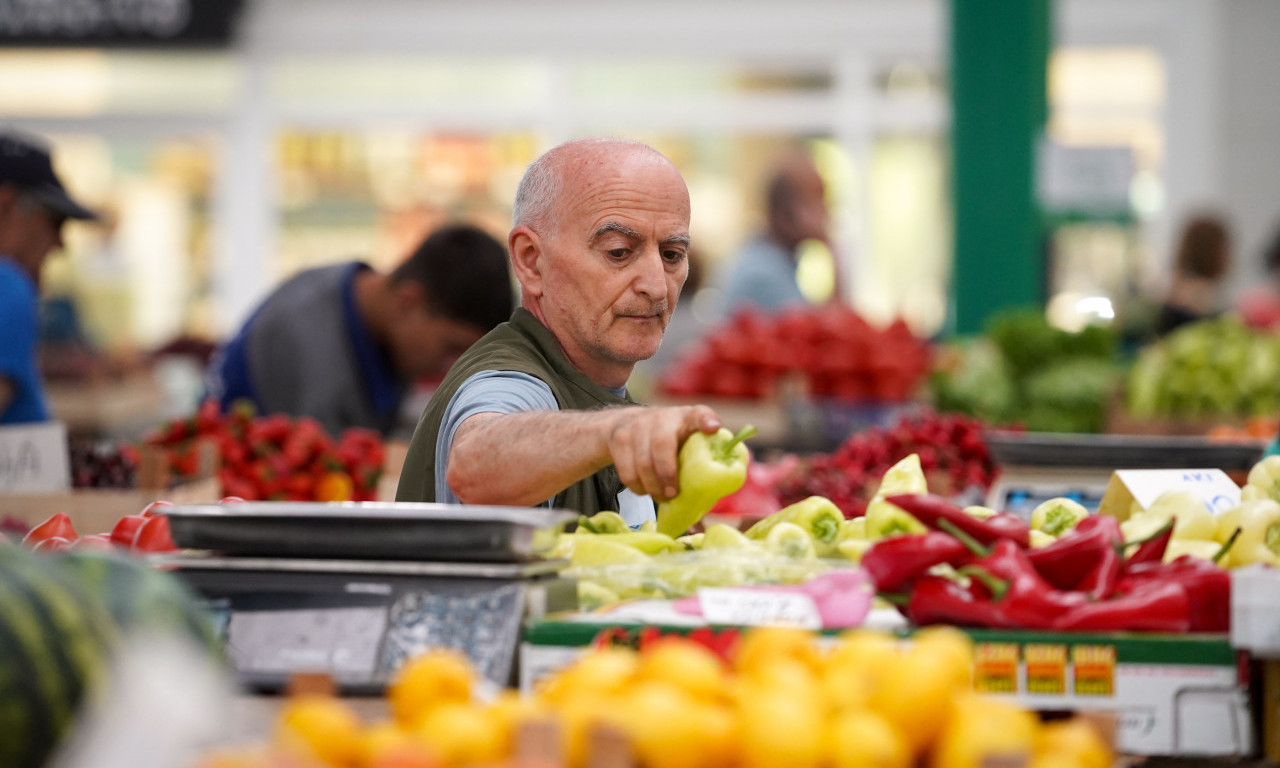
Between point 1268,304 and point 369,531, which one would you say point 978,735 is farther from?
point 1268,304

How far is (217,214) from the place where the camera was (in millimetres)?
13188

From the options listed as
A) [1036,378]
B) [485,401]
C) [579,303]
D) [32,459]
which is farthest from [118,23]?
A: [485,401]

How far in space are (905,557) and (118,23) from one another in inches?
460

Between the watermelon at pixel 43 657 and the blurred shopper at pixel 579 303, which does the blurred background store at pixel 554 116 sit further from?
the watermelon at pixel 43 657

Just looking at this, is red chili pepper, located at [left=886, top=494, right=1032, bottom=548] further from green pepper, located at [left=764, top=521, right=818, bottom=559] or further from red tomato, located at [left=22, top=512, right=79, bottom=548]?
red tomato, located at [left=22, top=512, right=79, bottom=548]

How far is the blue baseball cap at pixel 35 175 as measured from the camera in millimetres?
4719

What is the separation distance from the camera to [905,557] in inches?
71.9

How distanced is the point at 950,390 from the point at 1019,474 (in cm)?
198

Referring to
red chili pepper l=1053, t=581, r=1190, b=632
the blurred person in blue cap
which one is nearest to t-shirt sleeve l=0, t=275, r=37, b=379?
the blurred person in blue cap

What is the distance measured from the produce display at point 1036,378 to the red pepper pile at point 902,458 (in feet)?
5.19

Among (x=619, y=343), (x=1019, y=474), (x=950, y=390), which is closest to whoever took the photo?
(x=619, y=343)

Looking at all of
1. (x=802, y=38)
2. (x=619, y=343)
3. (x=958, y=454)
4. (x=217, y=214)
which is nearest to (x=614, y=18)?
(x=802, y=38)

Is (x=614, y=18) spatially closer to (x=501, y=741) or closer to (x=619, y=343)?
(x=619, y=343)

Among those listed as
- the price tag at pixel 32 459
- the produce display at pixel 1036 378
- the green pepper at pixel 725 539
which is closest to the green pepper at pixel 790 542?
the green pepper at pixel 725 539
